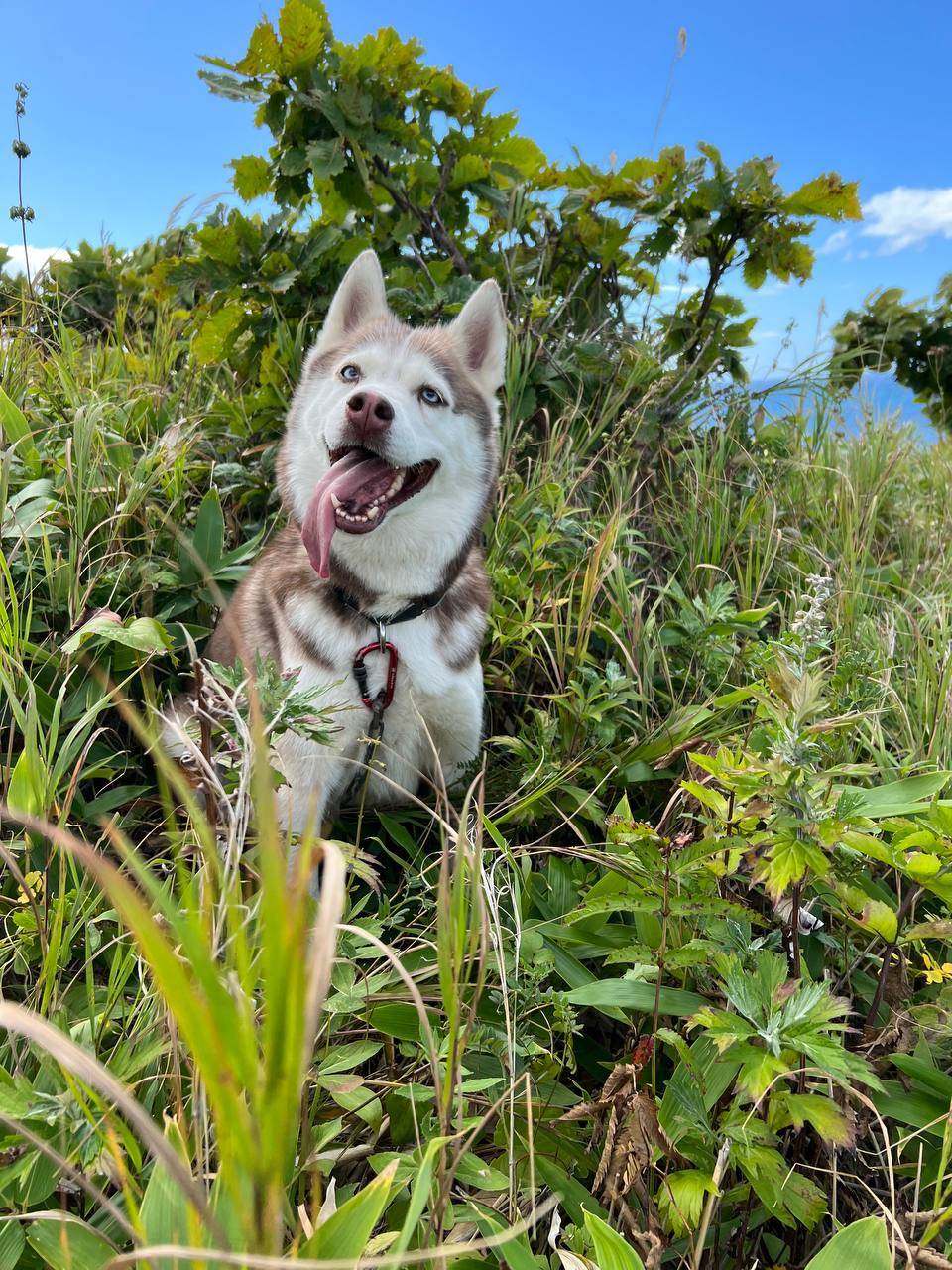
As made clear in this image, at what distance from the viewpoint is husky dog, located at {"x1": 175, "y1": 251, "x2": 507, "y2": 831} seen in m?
2.31

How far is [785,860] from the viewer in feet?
3.88

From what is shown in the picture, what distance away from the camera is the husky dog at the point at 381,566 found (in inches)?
91.0

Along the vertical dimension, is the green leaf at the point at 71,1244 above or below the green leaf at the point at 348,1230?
below

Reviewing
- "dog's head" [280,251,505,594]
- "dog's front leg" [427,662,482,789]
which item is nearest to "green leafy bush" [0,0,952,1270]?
"dog's front leg" [427,662,482,789]

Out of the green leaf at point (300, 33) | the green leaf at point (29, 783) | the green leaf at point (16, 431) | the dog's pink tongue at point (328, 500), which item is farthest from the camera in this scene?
the green leaf at point (300, 33)

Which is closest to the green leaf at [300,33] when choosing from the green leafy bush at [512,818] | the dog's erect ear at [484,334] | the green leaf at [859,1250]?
the green leafy bush at [512,818]

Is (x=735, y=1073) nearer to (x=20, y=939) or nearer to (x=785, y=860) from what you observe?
(x=785, y=860)

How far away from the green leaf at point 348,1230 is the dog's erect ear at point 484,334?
102 inches

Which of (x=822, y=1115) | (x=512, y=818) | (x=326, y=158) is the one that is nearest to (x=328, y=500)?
(x=512, y=818)

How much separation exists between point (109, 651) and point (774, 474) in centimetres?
358

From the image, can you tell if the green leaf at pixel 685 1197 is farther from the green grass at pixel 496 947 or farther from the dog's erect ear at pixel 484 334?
the dog's erect ear at pixel 484 334

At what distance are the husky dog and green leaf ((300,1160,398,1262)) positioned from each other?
135 centimetres

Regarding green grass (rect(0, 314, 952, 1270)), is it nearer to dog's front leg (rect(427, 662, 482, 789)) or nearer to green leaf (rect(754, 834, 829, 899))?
green leaf (rect(754, 834, 829, 899))

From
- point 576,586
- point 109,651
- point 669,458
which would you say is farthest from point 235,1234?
point 669,458
